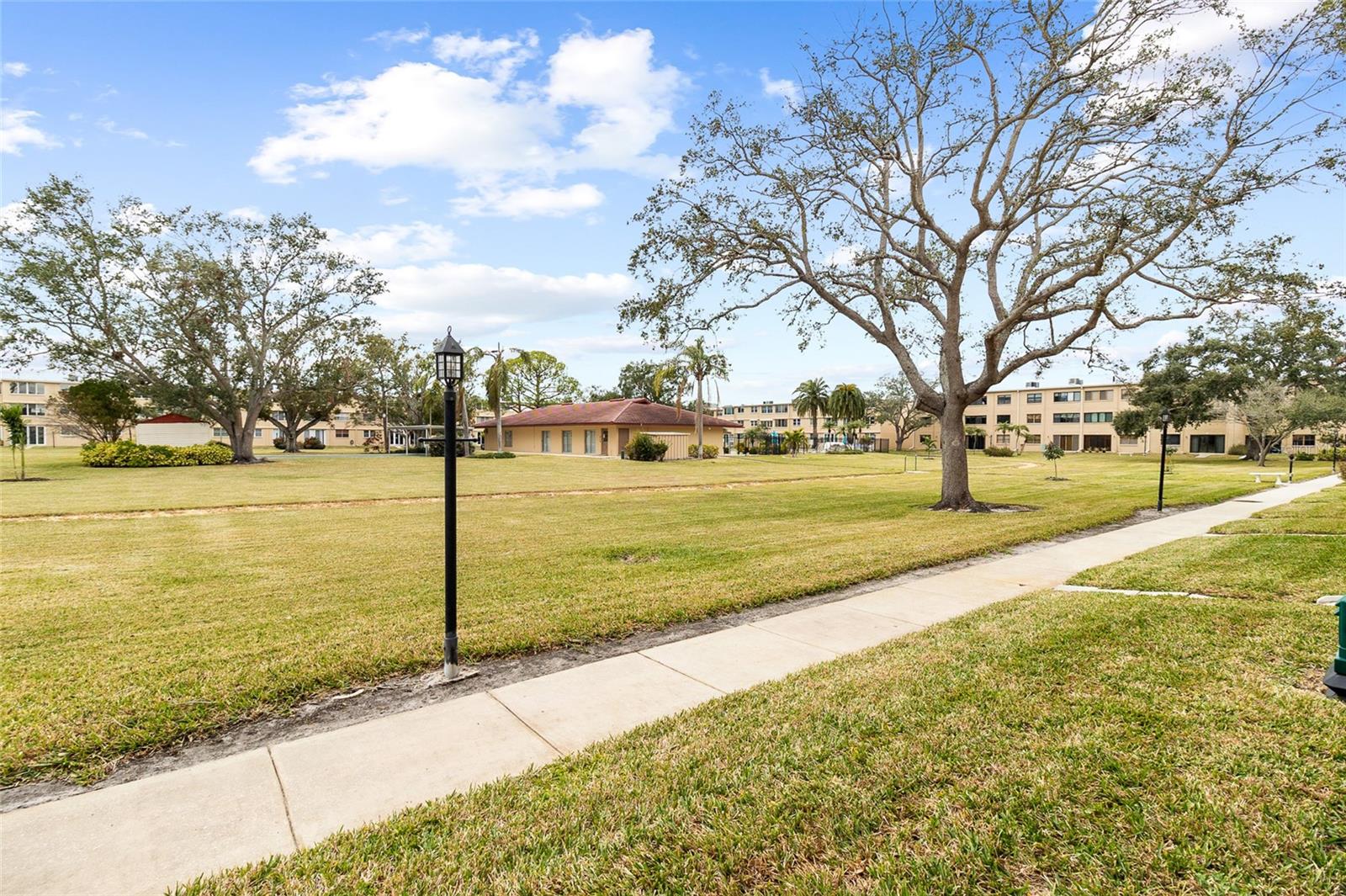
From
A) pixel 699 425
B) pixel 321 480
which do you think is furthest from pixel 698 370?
pixel 321 480

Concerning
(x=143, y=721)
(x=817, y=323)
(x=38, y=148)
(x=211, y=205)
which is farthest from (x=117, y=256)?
(x=143, y=721)

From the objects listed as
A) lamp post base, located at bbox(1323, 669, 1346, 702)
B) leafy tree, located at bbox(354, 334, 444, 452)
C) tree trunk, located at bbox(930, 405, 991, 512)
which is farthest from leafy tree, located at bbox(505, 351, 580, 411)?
lamp post base, located at bbox(1323, 669, 1346, 702)

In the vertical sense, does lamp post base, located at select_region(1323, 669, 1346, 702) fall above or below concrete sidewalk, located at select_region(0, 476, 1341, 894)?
above

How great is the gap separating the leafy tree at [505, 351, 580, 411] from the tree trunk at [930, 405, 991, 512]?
4953 centimetres

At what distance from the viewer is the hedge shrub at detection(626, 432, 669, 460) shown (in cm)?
3653

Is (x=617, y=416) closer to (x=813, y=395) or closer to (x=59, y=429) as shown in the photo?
(x=813, y=395)

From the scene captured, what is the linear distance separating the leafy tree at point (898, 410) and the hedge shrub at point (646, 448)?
44444mm

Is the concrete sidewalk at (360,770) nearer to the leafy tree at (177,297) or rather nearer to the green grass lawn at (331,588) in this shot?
the green grass lawn at (331,588)

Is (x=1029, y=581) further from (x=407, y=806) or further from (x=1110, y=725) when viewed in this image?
(x=407, y=806)

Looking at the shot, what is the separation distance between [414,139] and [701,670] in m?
11.7

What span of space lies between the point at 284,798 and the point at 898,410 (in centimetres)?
7640

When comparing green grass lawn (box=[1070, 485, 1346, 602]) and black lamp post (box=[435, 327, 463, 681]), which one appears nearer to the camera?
black lamp post (box=[435, 327, 463, 681])

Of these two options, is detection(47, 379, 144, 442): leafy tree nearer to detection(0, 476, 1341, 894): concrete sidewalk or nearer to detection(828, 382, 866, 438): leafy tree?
detection(0, 476, 1341, 894): concrete sidewalk

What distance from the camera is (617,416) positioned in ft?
134
